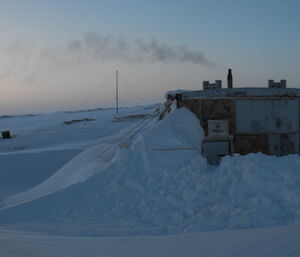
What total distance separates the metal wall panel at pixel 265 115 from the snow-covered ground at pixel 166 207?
2090mm

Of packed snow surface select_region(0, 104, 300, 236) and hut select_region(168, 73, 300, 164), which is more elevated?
hut select_region(168, 73, 300, 164)

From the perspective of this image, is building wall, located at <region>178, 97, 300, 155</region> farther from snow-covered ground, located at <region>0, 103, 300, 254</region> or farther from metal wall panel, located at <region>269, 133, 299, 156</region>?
snow-covered ground, located at <region>0, 103, 300, 254</region>

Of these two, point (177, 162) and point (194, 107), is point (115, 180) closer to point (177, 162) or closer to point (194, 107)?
point (177, 162)

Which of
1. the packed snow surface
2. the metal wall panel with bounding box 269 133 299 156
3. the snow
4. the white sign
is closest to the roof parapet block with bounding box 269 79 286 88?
the metal wall panel with bounding box 269 133 299 156

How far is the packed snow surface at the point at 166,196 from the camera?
257 inches

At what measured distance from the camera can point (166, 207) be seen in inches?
279

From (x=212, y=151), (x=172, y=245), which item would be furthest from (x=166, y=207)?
(x=212, y=151)

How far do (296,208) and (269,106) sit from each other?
5.68 meters

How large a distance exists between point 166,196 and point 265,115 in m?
6.02

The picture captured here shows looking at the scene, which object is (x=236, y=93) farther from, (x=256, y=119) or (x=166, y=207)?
(x=166, y=207)

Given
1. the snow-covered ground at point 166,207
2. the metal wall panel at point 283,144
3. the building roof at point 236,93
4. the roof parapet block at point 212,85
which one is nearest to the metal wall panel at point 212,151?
the snow-covered ground at point 166,207

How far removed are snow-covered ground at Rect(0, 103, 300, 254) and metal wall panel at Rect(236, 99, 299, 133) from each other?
2.09 meters

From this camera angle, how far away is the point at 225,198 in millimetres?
7164

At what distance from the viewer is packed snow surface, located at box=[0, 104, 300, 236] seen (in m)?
6.53
